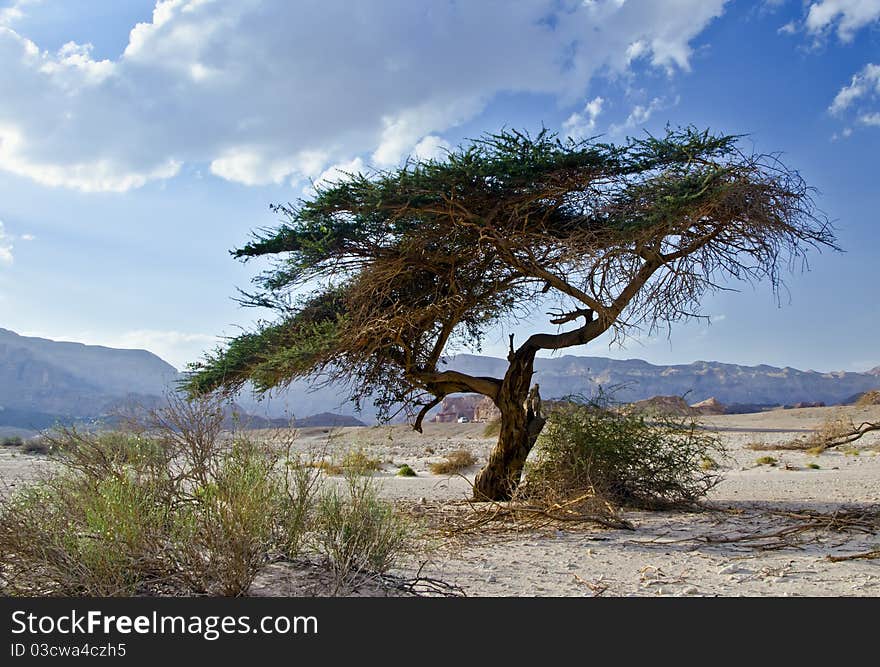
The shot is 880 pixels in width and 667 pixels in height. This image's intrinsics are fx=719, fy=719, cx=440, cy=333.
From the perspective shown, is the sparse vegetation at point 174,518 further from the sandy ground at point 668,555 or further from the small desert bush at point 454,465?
the small desert bush at point 454,465

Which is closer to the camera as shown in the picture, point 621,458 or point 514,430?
point 621,458

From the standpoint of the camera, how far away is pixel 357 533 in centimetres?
565

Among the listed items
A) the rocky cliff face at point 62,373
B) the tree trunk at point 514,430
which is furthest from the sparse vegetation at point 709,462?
the rocky cliff face at point 62,373

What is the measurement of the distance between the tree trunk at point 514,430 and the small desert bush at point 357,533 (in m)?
5.63

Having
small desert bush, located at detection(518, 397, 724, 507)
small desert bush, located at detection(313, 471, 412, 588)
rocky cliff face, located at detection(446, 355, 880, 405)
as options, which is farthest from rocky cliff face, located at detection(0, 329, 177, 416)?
small desert bush, located at detection(313, 471, 412, 588)

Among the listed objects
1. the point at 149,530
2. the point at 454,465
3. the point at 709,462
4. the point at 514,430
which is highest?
the point at 514,430

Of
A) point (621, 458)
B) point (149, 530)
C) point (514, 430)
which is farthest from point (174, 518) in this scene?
point (621, 458)

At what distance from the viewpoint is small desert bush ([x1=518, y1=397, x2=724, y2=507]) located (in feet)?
35.5

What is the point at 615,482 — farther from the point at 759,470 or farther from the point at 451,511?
the point at 759,470

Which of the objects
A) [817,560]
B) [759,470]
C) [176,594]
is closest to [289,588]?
[176,594]

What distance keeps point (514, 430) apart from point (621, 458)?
5.77ft

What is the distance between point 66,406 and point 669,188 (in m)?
130

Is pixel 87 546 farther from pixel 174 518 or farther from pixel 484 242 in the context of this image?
pixel 484 242

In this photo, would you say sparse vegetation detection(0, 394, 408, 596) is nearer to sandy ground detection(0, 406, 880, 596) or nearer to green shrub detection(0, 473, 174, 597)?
green shrub detection(0, 473, 174, 597)
